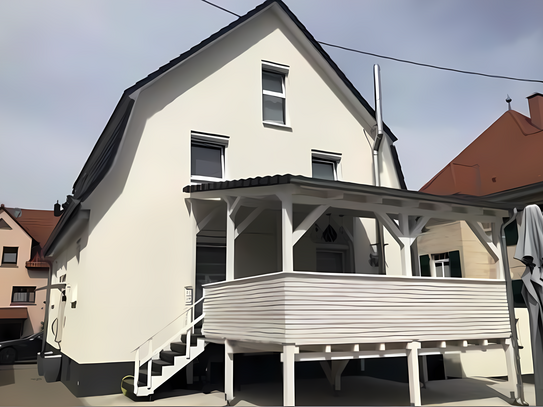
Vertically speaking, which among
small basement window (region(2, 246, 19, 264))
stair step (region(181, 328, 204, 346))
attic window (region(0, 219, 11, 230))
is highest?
attic window (region(0, 219, 11, 230))

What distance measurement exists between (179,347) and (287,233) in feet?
11.3

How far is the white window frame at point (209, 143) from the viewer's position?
10477mm

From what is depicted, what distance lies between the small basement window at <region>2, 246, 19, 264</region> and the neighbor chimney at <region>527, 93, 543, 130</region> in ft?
92.2

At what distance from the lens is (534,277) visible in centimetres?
705

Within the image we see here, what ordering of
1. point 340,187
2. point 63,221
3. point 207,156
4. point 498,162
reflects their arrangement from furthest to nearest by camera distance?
point 498,162 → point 63,221 → point 207,156 → point 340,187

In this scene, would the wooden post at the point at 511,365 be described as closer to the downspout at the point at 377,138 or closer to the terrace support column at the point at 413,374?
the terrace support column at the point at 413,374

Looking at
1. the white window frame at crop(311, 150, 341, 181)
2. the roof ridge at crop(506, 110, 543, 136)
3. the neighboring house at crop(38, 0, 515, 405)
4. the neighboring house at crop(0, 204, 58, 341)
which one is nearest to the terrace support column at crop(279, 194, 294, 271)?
the neighboring house at crop(38, 0, 515, 405)

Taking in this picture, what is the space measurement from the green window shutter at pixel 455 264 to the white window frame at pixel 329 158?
4500 mm

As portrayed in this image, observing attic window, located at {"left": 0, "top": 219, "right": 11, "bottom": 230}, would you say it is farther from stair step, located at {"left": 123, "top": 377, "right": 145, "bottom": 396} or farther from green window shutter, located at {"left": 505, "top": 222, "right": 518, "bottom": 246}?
green window shutter, located at {"left": 505, "top": 222, "right": 518, "bottom": 246}

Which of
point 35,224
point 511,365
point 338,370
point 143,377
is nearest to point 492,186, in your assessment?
point 511,365

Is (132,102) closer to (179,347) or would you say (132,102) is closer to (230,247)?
(230,247)

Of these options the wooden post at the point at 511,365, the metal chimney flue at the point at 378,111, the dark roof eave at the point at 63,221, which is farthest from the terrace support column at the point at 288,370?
the metal chimney flue at the point at 378,111

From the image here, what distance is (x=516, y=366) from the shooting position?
8258 mm

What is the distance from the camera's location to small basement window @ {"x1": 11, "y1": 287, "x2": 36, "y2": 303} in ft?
90.1
